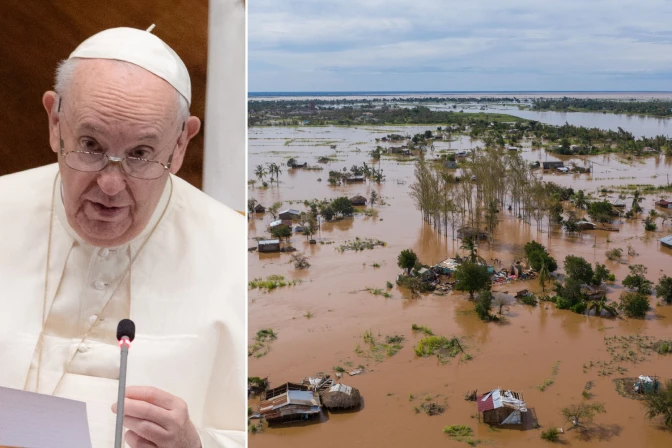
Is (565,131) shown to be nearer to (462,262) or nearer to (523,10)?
(523,10)

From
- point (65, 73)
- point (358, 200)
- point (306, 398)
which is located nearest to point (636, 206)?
point (358, 200)

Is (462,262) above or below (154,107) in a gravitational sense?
below


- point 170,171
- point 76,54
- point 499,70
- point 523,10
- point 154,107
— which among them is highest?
point 523,10

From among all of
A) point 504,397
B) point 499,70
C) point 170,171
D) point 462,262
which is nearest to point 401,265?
point 462,262

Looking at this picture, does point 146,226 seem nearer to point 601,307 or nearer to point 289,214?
point 601,307

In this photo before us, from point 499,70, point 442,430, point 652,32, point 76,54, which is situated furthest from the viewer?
point 499,70

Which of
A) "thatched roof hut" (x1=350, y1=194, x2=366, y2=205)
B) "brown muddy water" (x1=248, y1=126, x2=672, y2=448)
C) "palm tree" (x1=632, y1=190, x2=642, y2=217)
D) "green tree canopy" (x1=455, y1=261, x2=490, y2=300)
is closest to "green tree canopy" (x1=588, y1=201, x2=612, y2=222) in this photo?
"brown muddy water" (x1=248, y1=126, x2=672, y2=448)
